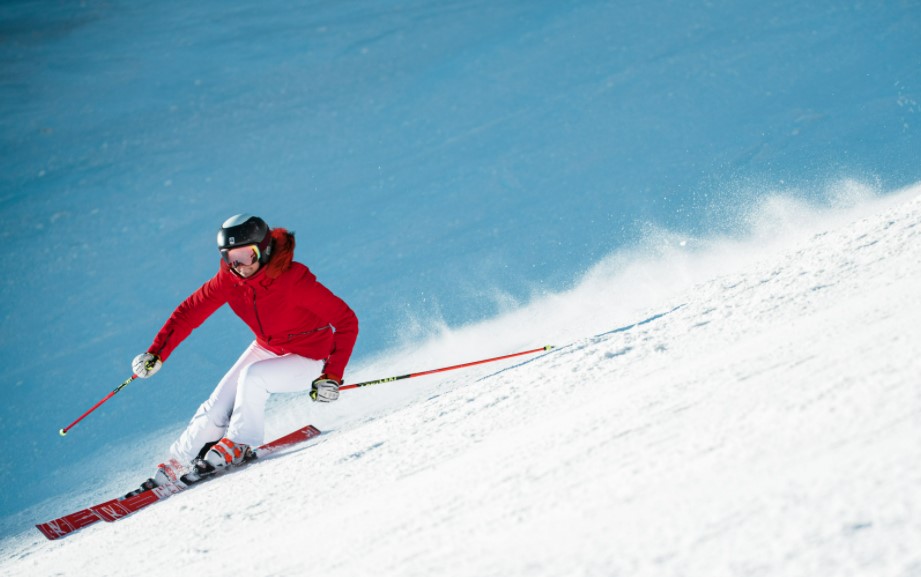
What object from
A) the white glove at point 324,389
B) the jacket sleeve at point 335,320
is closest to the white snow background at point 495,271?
the white glove at point 324,389

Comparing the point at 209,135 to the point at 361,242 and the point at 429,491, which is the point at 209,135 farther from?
the point at 429,491

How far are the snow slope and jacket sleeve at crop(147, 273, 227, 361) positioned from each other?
3.55ft

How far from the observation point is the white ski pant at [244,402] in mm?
3916

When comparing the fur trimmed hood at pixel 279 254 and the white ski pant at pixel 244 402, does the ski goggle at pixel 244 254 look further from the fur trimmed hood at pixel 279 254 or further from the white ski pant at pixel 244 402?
the white ski pant at pixel 244 402

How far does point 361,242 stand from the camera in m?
8.97

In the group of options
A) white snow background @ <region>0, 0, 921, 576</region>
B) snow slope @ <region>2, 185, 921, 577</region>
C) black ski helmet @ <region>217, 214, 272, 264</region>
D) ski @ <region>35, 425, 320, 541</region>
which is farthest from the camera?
black ski helmet @ <region>217, 214, 272, 264</region>

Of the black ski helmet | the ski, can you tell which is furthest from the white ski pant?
the black ski helmet

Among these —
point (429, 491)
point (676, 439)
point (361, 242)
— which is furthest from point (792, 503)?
point (361, 242)

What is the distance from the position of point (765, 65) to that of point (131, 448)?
9535 millimetres

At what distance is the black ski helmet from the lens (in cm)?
375

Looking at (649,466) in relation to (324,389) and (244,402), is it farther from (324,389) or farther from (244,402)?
(244,402)

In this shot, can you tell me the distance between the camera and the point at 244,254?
150 inches

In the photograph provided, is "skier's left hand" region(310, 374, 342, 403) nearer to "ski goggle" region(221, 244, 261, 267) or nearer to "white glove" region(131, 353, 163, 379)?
"ski goggle" region(221, 244, 261, 267)

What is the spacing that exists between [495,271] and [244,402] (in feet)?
13.0
